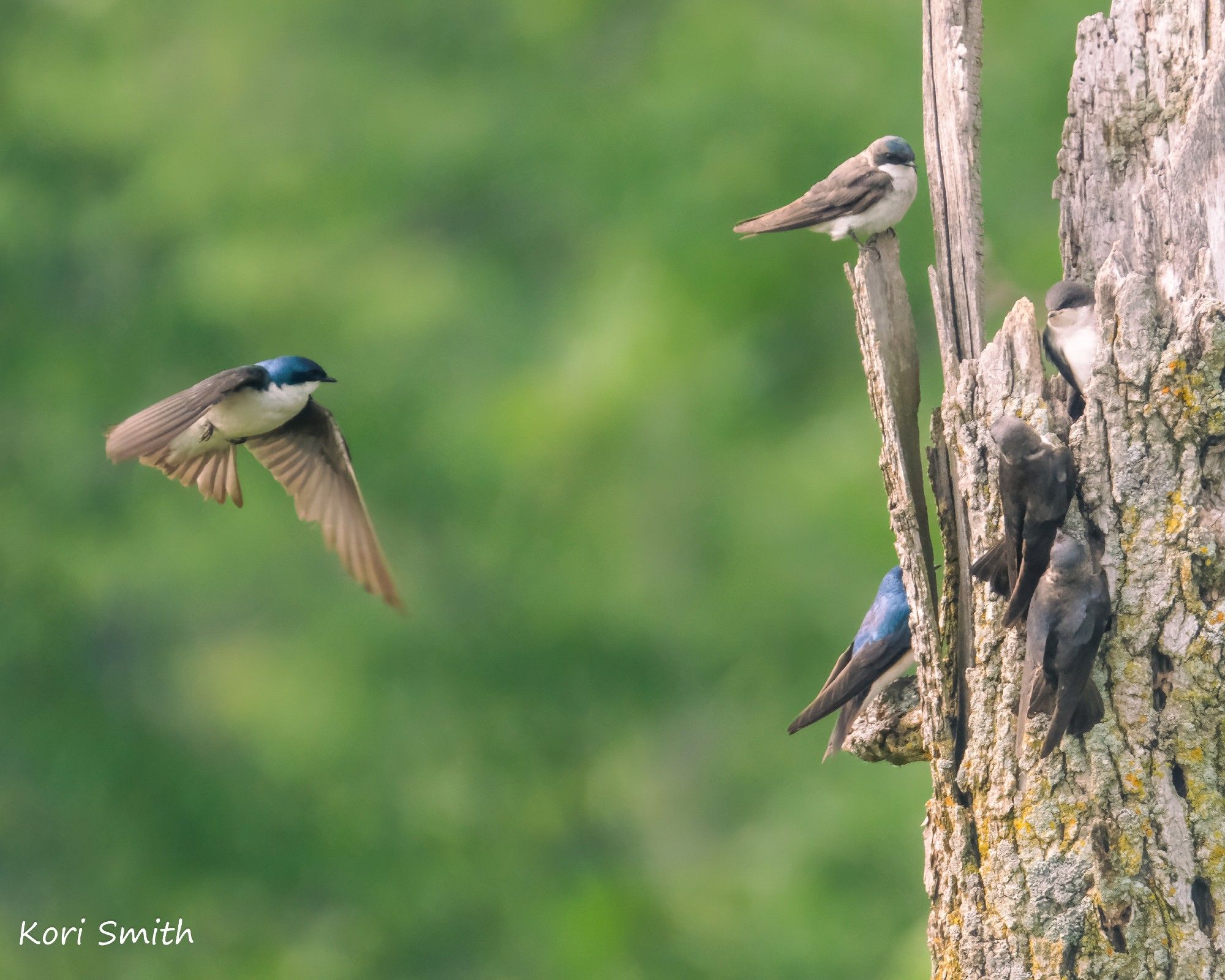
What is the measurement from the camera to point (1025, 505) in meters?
2.70

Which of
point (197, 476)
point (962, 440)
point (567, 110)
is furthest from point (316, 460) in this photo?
point (567, 110)

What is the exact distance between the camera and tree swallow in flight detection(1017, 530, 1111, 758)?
262 cm

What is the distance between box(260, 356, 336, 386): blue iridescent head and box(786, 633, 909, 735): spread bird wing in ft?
5.16

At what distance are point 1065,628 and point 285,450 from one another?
2.65m

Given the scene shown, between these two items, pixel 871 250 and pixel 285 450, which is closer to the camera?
pixel 871 250

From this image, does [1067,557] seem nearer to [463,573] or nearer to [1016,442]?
[1016,442]

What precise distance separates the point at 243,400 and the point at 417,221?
25.9 ft

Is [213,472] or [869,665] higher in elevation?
[213,472]

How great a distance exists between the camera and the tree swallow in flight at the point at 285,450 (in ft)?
12.9

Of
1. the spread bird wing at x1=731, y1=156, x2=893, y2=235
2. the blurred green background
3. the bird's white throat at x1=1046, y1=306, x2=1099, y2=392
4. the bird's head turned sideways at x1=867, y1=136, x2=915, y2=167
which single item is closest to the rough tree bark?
the bird's white throat at x1=1046, y1=306, x2=1099, y2=392

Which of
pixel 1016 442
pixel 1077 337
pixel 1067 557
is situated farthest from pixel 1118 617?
pixel 1077 337

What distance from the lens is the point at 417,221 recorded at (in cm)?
1177

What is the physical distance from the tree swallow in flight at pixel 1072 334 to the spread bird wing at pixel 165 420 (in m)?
1.94

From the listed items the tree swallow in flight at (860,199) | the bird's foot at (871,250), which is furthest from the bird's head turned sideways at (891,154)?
the bird's foot at (871,250)
